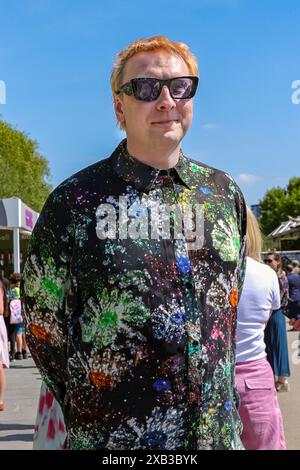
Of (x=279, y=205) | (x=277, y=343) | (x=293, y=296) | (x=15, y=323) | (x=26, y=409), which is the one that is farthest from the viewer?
(x=279, y=205)

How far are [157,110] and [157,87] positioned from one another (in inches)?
2.6

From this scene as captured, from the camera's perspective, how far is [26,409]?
9250 mm

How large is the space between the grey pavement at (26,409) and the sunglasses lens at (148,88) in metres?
4.66

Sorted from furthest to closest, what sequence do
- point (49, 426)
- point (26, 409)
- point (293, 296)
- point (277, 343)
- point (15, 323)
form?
point (15, 323), point (293, 296), point (26, 409), point (277, 343), point (49, 426)

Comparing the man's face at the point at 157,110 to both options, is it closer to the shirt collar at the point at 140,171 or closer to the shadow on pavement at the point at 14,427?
the shirt collar at the point at 140,171

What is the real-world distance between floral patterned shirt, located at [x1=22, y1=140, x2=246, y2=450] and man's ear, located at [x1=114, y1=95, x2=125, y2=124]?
0.15m

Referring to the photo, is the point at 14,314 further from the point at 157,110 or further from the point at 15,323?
the point at 157,110

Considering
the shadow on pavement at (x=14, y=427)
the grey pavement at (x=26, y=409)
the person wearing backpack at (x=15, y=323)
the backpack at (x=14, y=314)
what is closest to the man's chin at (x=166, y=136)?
the grey pavement at (x=26, y=409)

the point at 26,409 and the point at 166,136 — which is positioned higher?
the point at 166,136

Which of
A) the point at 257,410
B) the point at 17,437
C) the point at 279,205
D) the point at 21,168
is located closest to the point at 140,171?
the point at 257,410

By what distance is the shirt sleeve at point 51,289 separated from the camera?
219 cm

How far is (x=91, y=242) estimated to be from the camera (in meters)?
2.15
